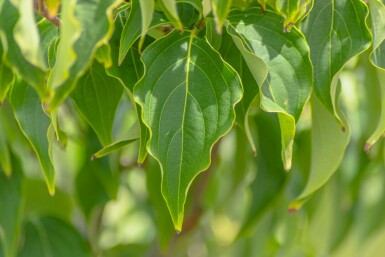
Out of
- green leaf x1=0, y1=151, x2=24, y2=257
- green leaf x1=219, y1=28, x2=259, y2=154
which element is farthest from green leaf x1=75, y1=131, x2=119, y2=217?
green leaf x1=219, y1=28, x2=259, y2=154

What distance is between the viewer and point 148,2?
63 cm

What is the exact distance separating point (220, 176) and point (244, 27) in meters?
0.91

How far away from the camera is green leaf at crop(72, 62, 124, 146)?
777 millimetres

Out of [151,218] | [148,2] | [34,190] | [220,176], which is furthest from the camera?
[220,176]

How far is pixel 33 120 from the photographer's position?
0.77 metres

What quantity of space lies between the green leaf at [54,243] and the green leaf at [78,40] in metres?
0.62

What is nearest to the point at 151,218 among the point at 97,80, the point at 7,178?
the point at 7,178

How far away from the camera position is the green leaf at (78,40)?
55 centimetres

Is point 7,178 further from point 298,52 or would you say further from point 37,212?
point 298,52

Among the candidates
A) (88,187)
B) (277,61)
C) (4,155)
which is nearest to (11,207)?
(4,155)

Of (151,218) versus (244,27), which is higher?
(244,27)

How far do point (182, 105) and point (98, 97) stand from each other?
4.5 inches

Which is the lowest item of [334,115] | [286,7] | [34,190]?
[34,190]

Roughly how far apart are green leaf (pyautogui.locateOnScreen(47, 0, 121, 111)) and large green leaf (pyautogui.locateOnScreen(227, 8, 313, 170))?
0.45 ft
